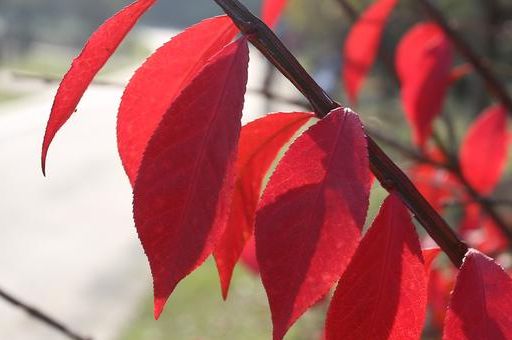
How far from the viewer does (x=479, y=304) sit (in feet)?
1.13

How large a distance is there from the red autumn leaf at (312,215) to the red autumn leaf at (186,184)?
0.07 feet

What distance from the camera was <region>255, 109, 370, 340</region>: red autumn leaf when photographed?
0.31 meters

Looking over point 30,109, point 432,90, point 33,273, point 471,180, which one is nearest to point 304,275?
point 432,90

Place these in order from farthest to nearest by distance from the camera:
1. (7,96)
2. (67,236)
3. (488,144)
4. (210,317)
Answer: (7,96) < (67,236) < (210,317) < (488,144)

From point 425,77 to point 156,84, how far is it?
16.8 inches

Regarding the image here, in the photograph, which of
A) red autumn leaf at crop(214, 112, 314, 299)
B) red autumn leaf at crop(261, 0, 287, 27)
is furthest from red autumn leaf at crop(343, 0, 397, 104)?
red autumn leaf at crop(214, 112, 314, 299)

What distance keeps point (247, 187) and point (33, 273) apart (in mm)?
4751

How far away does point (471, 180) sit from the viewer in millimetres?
986

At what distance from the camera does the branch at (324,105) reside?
1.08 feet

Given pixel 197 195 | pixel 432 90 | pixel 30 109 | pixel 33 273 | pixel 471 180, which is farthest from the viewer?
pixel 30 109

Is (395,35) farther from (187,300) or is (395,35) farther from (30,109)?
(30,109)

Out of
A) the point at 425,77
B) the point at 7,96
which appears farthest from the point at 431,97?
the point at 7,96

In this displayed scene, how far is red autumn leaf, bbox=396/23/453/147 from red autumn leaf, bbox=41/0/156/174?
1.46 feet

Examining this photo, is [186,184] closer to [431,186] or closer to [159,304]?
[159,304]
